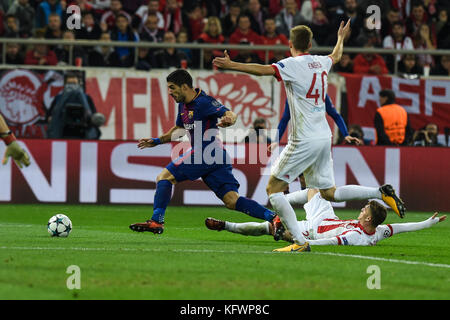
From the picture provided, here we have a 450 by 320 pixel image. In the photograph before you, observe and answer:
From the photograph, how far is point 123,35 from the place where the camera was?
66.0 feet

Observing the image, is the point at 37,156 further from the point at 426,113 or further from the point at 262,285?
the point at 262,285

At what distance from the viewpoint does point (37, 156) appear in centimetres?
1762

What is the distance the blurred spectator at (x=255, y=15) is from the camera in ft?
68.8

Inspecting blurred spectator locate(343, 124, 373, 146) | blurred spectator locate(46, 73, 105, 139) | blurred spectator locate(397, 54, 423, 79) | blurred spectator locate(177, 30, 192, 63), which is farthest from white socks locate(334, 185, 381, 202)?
blurred spectator locate(397, 54, 423, 79)

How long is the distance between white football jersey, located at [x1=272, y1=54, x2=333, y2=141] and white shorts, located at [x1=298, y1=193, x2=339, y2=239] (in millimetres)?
1363

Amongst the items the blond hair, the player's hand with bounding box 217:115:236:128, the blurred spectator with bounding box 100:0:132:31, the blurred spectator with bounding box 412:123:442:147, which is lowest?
the blurred spectator with bounding box 412:123:442:147

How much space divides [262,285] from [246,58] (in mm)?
12966

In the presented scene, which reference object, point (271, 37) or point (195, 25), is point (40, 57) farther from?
point (271, 37)

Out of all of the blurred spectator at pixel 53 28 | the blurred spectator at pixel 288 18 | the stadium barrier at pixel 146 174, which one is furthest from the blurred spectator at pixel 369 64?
the blurred spectator at pixel 53 28

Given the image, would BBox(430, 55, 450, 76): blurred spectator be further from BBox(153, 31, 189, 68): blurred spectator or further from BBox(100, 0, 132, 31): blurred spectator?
BBox(100, 0, 132, 31): blurred spectator

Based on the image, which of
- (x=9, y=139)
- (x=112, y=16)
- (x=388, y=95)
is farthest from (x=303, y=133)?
(x=112, y=16)

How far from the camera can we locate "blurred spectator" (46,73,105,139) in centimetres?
1858

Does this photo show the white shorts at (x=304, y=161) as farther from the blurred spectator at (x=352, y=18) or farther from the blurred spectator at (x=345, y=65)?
the blurred spectator at (x=352, y=18)

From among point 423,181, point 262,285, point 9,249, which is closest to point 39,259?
point 9,249
